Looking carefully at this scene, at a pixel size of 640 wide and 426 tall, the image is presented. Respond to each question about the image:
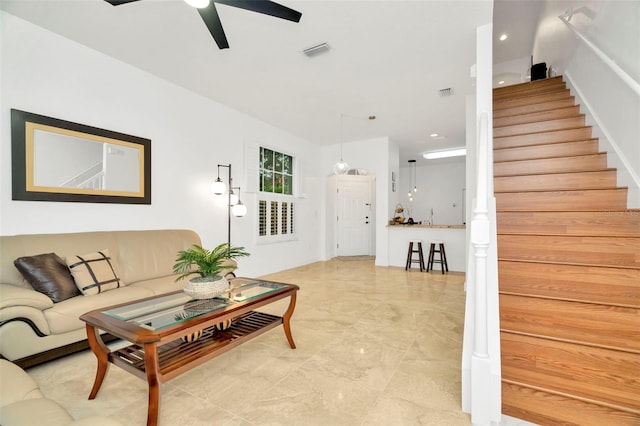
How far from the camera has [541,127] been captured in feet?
10.9

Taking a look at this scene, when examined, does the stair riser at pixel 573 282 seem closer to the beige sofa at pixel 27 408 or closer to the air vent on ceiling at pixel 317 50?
the beige sofa at pixel 27 408

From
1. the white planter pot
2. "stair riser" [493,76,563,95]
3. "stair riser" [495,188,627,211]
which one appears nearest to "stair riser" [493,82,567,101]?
"stair riser" [493,76,563,95]

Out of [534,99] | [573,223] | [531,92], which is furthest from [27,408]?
[531,92]

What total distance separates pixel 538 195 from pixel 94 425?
3.30 metres

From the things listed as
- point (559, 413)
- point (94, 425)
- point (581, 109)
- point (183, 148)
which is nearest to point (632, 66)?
point (581, 109)

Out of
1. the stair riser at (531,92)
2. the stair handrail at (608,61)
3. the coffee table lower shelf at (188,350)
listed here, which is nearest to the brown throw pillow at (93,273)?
the coffee table lower shelf at (188,350)

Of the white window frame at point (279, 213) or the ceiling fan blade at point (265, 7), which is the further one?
the white window frame at point (279, 213)

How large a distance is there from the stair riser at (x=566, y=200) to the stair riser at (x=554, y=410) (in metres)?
1.56

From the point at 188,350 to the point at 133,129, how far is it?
276 cm

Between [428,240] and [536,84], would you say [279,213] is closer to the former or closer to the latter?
[428,240]

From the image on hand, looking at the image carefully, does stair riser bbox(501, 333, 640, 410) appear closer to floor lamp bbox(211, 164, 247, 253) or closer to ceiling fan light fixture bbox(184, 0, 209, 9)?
ceiling fan light fixture bbox(184, 0, 209, 9)

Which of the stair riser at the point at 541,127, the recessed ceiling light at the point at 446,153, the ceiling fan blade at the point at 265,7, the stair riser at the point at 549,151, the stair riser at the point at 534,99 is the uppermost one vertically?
the recessed ceiling light at the point at 446,153

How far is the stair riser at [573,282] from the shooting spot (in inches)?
73.2

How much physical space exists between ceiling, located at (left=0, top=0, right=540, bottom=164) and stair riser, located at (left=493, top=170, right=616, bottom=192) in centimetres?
142
